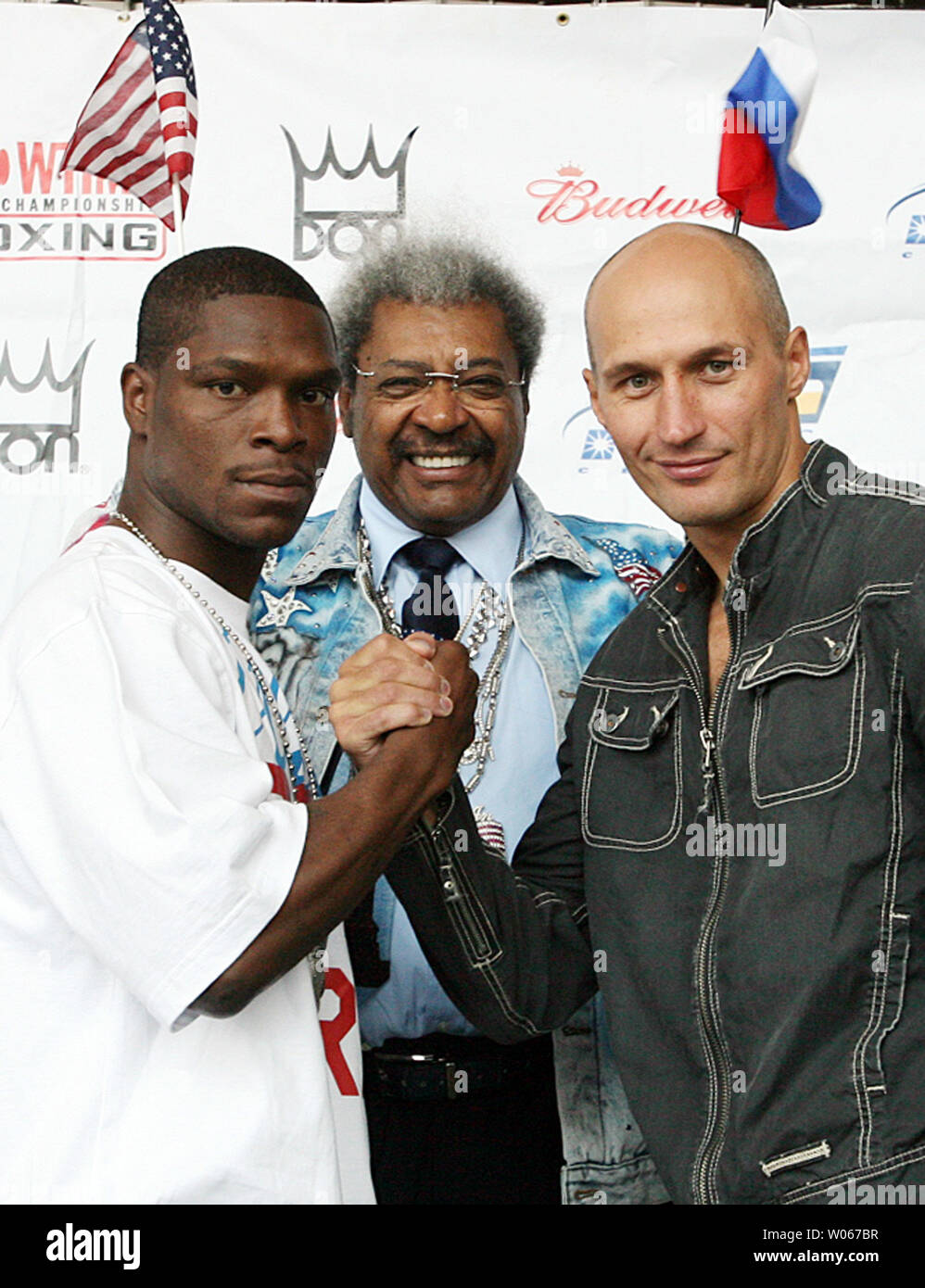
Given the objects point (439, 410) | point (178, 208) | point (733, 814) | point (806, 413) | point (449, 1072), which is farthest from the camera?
point (806, 413)

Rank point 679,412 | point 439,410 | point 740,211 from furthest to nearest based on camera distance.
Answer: point 439,410, point 740,211, point 679,412

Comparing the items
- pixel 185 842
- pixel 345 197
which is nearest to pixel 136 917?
pixel 185 842

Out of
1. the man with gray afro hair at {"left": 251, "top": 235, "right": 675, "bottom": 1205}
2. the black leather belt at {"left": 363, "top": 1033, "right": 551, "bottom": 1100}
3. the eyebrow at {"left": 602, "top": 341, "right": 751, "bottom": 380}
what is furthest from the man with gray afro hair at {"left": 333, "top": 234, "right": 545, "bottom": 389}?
the black leather belt at {"left": 363, "top": 1033, "right": 551, "bottom": 1100}

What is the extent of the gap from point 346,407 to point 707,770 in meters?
1.32

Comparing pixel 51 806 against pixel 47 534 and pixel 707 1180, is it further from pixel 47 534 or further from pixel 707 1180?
pixel 47 534

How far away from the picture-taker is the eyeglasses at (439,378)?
2.88 m

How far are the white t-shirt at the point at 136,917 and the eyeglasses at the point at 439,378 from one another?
4.07 ft

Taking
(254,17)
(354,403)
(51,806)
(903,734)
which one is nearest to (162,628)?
(51,806)

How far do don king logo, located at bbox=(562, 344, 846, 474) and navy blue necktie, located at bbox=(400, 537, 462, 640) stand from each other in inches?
14.7

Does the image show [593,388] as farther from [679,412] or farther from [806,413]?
[806,413]

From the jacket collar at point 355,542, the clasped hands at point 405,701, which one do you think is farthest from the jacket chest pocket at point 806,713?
the jacket collar at point 355,542

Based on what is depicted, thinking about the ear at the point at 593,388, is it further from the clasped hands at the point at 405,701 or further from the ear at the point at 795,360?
the clasped hands at the point at 405,701

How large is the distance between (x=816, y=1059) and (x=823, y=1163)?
128mm

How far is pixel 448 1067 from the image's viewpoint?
2.48 m
